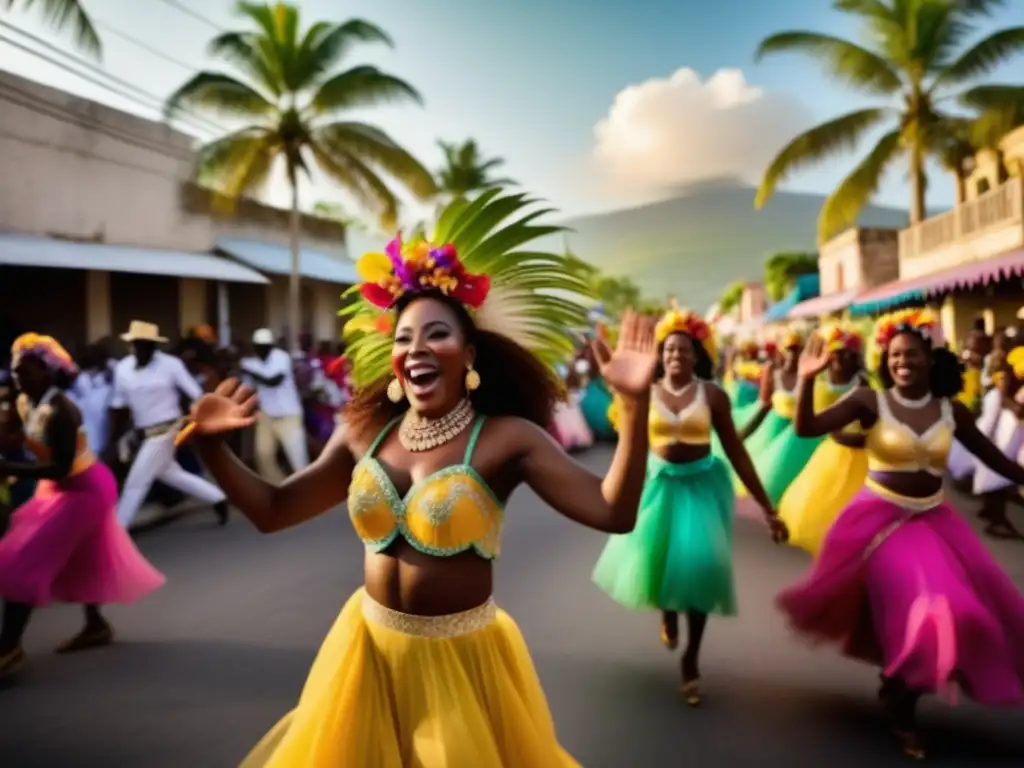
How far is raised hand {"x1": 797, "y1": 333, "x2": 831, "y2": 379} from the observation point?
443 centimetres

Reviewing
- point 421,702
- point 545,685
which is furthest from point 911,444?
point 421,702

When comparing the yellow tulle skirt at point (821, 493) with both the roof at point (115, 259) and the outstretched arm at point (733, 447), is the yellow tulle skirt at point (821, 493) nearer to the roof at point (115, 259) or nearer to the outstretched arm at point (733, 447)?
the outstretched arm at point (733, 447)

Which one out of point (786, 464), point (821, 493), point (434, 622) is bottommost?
point (821, 493)

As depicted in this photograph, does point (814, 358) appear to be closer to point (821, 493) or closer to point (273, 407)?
point (821, 493)

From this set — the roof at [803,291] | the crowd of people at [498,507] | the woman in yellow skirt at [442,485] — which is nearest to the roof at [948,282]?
the crowd of people at [498,507]

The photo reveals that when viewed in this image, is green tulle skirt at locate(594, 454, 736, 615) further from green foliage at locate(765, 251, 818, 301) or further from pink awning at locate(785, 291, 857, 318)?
green foliage at locate(765, 251, 818, 301)

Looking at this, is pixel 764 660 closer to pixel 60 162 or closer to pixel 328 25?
pixel 60 162

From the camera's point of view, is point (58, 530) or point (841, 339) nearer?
point (58, 530)

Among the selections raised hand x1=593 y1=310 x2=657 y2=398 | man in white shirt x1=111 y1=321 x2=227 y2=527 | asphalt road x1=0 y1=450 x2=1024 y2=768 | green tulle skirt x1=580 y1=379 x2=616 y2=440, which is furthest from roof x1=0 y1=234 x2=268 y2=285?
raised hand x1=593 y1=310 x2=657 y2=398

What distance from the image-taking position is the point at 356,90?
819 inches

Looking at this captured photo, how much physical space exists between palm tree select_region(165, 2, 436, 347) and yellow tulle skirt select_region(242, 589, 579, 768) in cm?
1856

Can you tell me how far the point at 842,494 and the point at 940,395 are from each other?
3411 millimetres

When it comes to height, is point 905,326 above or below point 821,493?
above

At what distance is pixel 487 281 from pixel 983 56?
24112 millimetres
